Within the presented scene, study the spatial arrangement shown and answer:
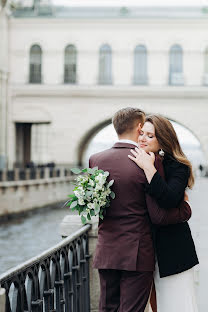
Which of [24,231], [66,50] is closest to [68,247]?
[24,231]

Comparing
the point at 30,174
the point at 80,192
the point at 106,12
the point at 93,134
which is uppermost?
the point at 106,12

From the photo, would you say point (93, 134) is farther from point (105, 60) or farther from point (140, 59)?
point (140, 59)

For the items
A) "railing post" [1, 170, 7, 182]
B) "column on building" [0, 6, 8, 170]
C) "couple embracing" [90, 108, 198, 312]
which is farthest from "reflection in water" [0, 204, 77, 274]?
"couple embracing" [90, 108, 198, 312]

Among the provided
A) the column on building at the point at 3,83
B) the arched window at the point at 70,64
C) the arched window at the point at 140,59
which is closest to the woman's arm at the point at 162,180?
the column on building at the point at 3,83

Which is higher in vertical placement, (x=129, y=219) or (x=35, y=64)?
(x=35, y=64)

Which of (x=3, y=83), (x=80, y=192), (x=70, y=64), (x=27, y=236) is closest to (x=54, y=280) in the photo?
(x=80, y=192)

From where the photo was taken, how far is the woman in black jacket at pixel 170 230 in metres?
3.85

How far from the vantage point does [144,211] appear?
12.8ft

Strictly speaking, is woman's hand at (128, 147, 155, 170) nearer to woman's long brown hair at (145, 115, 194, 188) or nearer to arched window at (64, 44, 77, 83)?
woman's long brown hair at (145, 115, 194, 188)

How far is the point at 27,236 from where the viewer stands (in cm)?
2091

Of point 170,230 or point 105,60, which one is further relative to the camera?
point 105,60

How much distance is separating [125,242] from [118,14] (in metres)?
36.4

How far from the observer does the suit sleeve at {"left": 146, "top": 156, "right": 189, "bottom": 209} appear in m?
3.77

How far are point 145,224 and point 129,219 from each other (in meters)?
0.11
